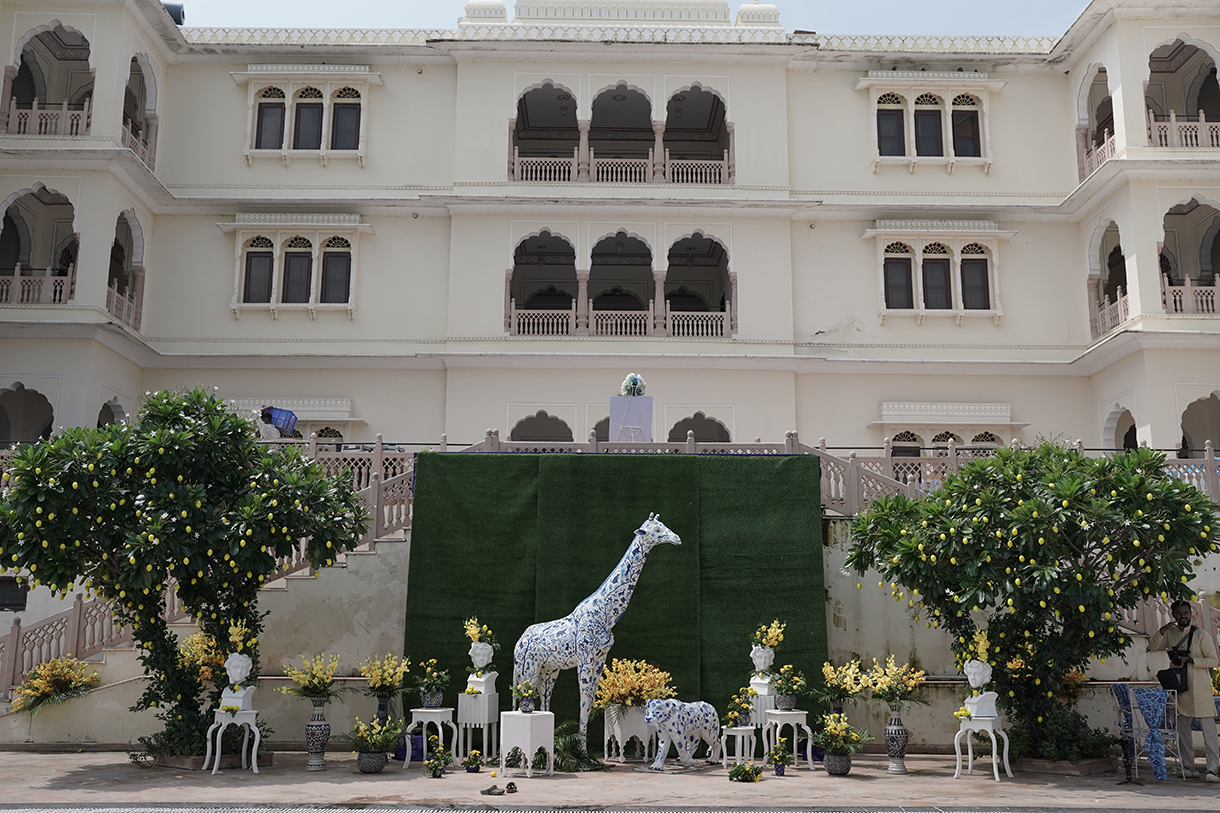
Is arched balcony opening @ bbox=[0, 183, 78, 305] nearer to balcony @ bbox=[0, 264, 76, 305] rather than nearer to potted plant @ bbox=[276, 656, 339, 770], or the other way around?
balcony @ bbox=[0, 264, 76, 305]

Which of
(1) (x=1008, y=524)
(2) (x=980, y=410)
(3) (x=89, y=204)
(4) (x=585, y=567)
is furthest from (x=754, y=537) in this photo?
(3) (x=89, y=204)

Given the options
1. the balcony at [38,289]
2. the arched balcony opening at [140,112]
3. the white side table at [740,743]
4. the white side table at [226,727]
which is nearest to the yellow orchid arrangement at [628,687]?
the white side table at [740,743]

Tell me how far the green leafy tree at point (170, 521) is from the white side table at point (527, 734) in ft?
9.08

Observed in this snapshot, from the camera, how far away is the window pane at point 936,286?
69.3 ft

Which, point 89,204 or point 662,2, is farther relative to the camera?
point 662,2

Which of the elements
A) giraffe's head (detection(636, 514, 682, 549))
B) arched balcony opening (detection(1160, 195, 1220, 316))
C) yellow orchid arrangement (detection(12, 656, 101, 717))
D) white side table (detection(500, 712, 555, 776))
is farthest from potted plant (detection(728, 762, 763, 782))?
arched balcony opening (detection(1160, 195, 1220, 316))

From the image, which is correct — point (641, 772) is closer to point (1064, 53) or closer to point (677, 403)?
point (677, 403)

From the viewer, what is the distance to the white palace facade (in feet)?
66.2

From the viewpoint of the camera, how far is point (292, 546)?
38.3 feet

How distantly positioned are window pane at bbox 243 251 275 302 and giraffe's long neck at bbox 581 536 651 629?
1181 centimetres

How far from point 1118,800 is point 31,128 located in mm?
19292

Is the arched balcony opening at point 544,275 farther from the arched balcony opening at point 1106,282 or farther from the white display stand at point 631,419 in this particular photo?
the arched balcony opening at point 1106,282

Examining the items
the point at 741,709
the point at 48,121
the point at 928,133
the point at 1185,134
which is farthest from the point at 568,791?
the point at 1185,134

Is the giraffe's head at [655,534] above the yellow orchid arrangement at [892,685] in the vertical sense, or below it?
above
